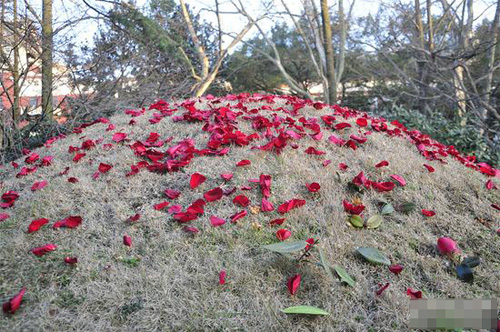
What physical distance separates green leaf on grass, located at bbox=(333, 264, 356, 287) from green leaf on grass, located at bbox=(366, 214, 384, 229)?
47 cm

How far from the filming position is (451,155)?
137 inches

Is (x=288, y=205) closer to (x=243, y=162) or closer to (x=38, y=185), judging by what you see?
(x=243, y=162)

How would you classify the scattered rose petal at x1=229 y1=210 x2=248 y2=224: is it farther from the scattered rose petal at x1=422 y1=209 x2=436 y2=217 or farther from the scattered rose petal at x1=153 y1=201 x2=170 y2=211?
the scattered rose petal at x1=422 y1=209 x2=436 y2=217

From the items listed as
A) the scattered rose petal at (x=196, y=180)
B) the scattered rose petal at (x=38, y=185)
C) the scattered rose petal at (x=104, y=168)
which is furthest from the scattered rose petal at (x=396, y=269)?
the scattered rose petal at (x=38, y=185)

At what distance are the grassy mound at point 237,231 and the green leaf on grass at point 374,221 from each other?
0.04 feet

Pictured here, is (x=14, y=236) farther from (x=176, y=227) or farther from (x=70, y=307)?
(x=176, y=227)

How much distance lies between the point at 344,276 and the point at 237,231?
0.65m

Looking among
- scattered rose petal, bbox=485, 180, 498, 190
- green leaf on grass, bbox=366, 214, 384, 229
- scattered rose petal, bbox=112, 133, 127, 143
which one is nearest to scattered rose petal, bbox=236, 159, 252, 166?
green leaf on grass, bbox=366, 214, 384, 229

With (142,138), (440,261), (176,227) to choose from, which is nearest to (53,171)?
(142,138)

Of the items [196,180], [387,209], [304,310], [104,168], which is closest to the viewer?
[304,310]

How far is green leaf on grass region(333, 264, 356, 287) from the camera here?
1569 millimetres

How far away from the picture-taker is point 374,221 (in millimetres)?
2039

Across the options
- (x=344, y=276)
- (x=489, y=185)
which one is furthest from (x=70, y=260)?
(x=489, y=185)

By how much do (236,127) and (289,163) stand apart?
2.85 ft
